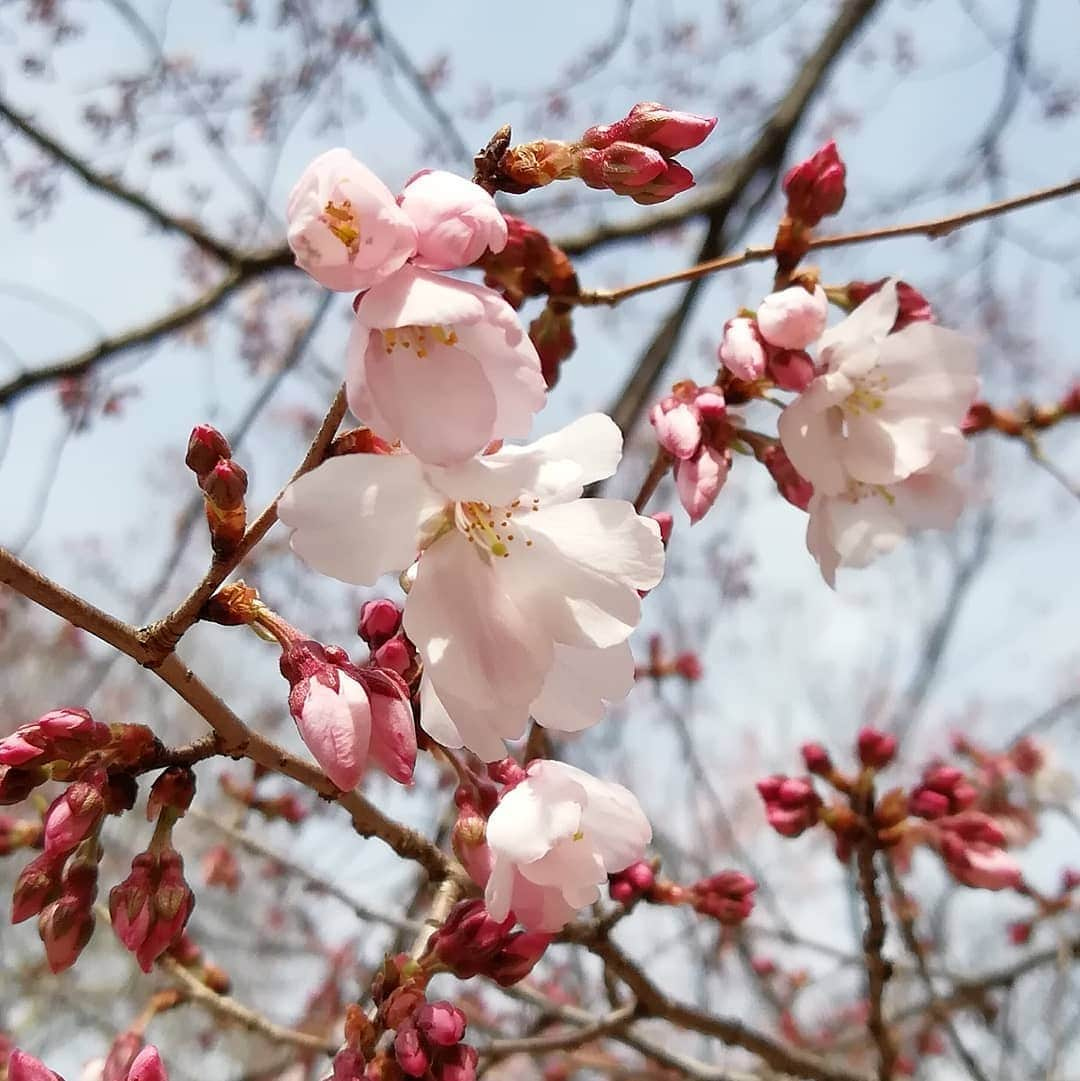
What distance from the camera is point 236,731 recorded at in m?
0.74

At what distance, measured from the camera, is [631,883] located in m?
1.17

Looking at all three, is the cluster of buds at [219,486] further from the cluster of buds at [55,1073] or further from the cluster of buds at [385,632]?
the cluster of buds at [55,1073]

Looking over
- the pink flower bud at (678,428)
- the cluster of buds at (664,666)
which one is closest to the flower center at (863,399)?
the pink flower bud at (678,428)

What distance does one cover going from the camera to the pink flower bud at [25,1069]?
0.73 metres

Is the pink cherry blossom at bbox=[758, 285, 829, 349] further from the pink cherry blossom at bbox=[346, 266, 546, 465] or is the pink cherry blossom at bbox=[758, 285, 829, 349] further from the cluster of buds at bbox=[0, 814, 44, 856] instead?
the cluster of buds at bbox=[0, 814, 44, 856]

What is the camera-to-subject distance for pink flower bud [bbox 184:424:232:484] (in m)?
0.68

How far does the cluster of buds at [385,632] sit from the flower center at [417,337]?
28 centimetres

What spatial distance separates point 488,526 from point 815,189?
2.01 feet

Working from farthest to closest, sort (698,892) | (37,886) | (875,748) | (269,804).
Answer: (269,804), (875,748), (698,892), (37,886)

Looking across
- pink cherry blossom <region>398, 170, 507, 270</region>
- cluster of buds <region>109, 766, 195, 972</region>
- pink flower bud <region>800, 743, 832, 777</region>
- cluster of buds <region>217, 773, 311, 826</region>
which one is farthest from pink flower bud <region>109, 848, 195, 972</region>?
cluster of buds <region>217, 773, 311, 826</region>

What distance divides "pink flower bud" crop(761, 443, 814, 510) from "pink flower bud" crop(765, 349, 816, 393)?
9cm

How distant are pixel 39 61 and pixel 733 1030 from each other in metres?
3.65

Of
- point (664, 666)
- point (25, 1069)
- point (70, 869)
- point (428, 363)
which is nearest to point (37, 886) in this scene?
point (70, 869)

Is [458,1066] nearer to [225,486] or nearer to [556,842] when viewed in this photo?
[556,842]
